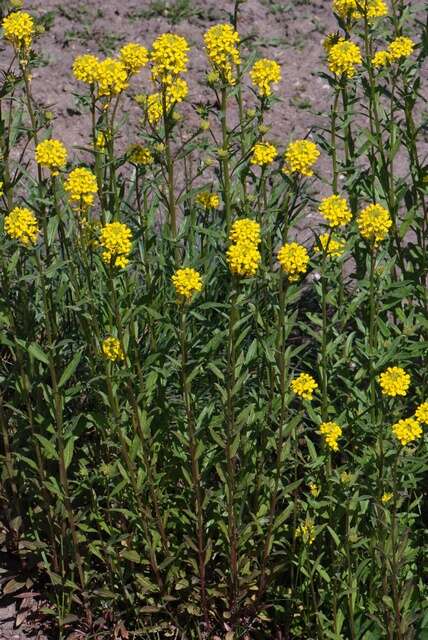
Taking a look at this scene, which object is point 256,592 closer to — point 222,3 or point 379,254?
point 379,254

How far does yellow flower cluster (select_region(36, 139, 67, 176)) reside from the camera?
11.9 ft

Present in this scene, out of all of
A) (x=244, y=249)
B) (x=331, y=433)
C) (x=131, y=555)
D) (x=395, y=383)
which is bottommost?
(x=131, y=555)

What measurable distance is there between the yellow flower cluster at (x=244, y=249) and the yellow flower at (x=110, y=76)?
0.82 m

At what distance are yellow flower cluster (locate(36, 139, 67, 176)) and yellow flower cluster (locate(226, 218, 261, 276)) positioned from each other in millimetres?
709

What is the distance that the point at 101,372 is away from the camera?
4117 mm

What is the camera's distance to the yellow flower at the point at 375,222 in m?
3.62

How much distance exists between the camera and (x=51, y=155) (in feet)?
12.0

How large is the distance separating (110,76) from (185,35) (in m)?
4.51

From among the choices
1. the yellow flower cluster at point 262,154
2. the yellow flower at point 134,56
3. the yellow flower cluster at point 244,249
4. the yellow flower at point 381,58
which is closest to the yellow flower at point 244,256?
the yellow flower cluster at point 244,249

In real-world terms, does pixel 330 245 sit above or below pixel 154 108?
below

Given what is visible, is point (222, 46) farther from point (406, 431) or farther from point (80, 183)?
point (406, 431)

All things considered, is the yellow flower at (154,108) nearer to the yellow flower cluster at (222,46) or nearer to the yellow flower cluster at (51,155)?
the yellow flower cluster at (222,46)

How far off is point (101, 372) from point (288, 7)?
530 cm

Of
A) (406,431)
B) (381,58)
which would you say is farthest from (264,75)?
(406,431)
